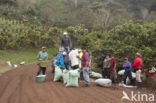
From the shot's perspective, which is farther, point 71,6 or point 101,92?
point 71,6

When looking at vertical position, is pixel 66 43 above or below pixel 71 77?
above

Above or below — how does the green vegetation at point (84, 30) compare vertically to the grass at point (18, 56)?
above

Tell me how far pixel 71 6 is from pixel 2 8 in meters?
24.1

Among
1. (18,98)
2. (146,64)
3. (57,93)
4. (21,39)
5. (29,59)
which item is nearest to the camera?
(18,98)

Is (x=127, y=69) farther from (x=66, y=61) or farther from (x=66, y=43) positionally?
(x=66, y=43)

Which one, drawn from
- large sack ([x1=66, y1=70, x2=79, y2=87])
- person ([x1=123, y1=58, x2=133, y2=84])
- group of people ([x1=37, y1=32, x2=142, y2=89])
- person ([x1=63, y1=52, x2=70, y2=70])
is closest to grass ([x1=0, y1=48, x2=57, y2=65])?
group of people ([x1=37, y1=32, x2=142, y2=89])

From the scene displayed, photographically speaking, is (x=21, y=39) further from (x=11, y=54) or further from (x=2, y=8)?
(x=2, y=8)

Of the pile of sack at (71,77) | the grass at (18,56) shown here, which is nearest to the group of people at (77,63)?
the pile of sack at (71,77)

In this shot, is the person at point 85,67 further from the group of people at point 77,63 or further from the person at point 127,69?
the person at point 127,69

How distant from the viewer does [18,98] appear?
5824 millimetres

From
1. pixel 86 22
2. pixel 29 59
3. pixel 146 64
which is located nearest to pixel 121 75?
pixel 146 64

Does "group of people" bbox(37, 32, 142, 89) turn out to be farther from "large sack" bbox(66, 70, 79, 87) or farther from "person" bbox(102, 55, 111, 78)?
"large sack" bbox(66, 70, 79, 87)

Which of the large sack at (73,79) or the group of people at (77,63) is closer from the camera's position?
the large sack at (73,79)

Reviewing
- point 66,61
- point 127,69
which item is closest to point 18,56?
point 66,61
